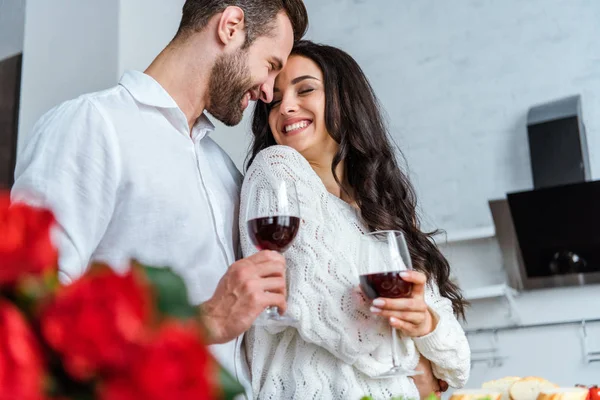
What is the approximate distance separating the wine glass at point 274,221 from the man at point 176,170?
0.04 metres

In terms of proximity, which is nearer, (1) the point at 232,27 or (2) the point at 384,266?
(2) the point at 384,266

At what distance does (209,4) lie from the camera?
1.75 meters

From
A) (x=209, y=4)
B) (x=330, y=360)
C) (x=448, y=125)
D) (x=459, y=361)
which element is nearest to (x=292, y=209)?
(x=330, y=360)

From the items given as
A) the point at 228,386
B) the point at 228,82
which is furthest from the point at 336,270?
the point at 228,386

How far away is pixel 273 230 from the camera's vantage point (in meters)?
1.10

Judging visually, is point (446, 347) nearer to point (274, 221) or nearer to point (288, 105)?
point (274, 221)

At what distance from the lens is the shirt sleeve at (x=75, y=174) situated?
1260 mm

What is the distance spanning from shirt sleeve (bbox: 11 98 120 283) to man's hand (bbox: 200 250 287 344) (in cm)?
31

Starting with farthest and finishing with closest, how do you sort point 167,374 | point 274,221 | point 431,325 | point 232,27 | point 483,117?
point 483,117 < point 232,27 < point 431,325 < point 274,221 < point 167,374

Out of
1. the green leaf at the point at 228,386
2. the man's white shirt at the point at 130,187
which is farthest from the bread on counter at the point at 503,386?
the green leaf at the point at 228,386

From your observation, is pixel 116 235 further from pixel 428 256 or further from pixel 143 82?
pixel 428 256

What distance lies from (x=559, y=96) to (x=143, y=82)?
130 inches

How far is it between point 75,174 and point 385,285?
645mm

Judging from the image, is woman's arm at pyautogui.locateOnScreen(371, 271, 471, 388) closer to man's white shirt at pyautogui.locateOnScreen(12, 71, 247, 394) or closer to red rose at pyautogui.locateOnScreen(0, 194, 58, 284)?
man's white shirt at pyautogui.locateOnScreen(12, 71, 247, 394)
